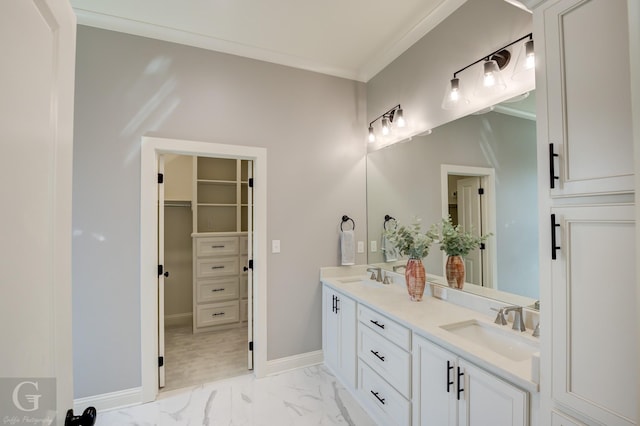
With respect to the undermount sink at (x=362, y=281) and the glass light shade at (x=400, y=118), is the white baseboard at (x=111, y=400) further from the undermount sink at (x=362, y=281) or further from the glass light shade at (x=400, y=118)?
the glass light shade at (x=400, y=118)

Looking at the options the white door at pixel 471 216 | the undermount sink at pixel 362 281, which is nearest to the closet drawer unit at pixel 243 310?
the undermount sink at pixel 362 281

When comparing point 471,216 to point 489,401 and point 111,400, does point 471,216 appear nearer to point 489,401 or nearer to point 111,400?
point 489,401

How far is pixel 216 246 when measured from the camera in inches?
149

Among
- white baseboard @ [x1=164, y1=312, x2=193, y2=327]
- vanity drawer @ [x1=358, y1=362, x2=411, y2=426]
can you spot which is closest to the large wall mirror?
vanity drawer @ [x1=358, y1=362, x2=411, y2=426]

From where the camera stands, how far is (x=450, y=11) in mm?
2068

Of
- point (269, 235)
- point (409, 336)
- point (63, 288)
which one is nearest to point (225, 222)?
point (269, 235)

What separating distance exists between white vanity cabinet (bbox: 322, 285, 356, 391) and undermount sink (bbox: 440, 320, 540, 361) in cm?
82

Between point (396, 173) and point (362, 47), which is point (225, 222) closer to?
point (396, 173)

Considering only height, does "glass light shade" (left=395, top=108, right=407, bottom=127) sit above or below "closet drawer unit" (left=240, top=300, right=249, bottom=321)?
above

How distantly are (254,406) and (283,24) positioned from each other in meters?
2.95

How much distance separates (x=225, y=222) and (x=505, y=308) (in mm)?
3535

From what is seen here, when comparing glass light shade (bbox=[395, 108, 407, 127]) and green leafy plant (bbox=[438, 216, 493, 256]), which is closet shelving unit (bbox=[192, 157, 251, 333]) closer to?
glass light shade (bbox=[395, 108, 407, 127])

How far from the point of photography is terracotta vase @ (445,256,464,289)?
6.61ft

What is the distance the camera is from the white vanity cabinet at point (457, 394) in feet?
3.75
